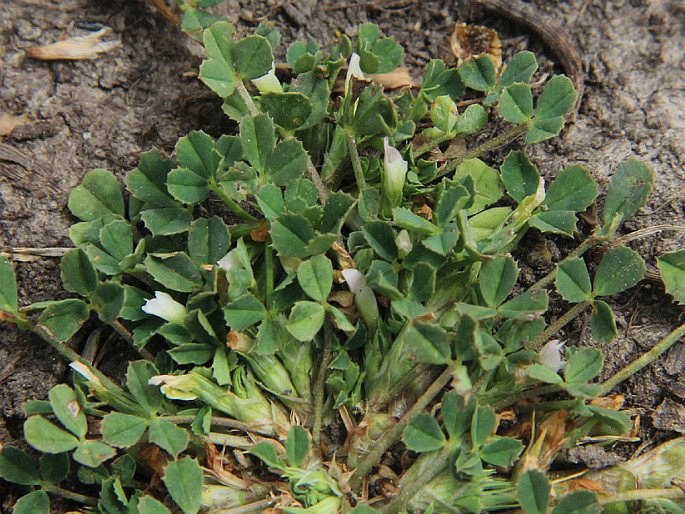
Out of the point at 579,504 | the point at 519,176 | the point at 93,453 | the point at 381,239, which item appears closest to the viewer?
the point at 579,504

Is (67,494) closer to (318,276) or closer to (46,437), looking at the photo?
(46,437)

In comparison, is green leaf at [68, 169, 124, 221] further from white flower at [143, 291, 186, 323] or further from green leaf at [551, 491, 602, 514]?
green leaf at [551, 491, 602, 514]

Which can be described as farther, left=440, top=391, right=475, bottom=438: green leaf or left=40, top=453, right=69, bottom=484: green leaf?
left=40, top=453, right=69, bottom=484: green leaf

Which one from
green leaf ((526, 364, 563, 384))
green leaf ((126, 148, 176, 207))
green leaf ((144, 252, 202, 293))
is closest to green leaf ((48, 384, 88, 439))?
green leaf ((144, 252, 202, 293))

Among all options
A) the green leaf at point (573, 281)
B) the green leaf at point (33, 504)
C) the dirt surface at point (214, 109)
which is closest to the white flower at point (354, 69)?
the dirt surface at point (214, 109)

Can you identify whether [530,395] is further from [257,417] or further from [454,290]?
[257,417]

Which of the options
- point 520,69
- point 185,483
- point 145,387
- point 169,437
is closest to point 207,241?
point 145,387
